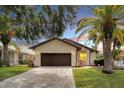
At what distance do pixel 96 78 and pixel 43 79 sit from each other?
2.30m

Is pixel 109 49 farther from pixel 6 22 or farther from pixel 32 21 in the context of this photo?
pixel 6 22

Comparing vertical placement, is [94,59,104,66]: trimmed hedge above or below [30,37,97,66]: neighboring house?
below

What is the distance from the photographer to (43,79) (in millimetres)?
15156

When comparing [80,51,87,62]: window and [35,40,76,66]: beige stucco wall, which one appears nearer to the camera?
[35,40,76,66]: beige stucco wall

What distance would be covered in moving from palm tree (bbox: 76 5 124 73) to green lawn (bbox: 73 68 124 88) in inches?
20.3

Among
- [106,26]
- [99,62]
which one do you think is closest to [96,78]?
[106,26]

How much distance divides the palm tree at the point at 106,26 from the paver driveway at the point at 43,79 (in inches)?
81.1

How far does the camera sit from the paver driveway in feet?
46.4

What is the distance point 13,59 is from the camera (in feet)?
60.2

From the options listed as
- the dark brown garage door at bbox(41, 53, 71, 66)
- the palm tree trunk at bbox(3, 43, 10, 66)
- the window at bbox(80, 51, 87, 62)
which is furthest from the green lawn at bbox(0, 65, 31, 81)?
the window at bbox(80, 51, 87, 62)

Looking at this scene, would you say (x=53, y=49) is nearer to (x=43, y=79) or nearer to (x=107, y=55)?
(x=107, y=55)

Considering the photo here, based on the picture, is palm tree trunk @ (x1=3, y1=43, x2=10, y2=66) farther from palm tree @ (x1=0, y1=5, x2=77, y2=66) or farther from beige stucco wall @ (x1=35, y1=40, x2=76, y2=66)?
palm tree @ (x1=0, y1=5, x2=77, y2=66)
